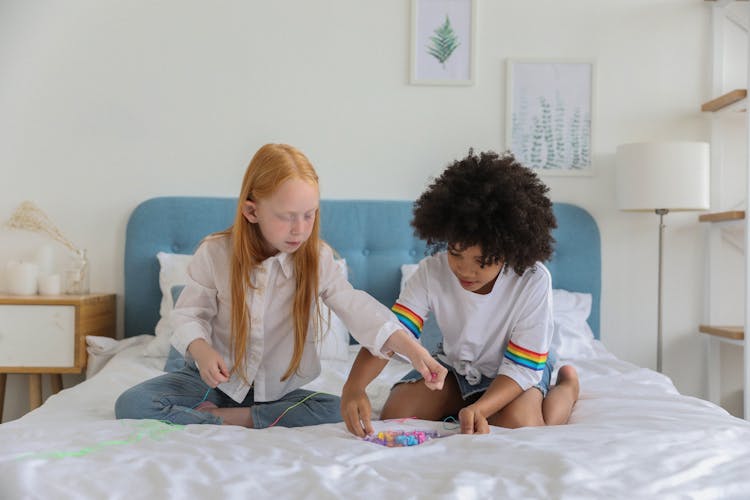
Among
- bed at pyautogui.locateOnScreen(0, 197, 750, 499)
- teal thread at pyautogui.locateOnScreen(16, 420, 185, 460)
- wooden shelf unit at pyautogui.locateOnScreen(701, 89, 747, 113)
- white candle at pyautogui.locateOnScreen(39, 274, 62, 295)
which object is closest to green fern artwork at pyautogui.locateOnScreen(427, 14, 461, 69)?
wooden shelf unit at pyautogui.locateOnScreen(701, 89, 747, 113)

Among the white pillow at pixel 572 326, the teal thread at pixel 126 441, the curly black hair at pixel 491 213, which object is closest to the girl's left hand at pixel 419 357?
the curly black hair at pixel 491 213

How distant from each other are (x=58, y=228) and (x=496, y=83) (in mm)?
1922

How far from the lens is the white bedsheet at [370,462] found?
1.02 m

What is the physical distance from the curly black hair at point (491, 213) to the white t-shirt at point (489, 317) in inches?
4.2

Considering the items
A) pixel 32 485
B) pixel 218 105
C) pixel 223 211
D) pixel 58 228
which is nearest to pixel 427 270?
pixel 32 485

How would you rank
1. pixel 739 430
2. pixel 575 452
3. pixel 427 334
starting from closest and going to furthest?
pixel 575 452 → pixel 739 430 → pixel 427 334

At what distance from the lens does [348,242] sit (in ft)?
9.99

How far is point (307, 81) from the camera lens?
3170 millimetres

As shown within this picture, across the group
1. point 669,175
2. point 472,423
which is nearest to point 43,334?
point 472,423

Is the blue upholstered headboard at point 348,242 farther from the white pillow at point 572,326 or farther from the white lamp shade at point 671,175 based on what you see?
the white lamp shade at point 671,175

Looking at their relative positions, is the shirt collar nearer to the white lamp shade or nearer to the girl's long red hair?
the girl's long red hair

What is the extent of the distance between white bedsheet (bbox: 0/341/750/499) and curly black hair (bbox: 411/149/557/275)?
1.25ft

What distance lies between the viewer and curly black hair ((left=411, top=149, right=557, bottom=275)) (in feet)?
5.21

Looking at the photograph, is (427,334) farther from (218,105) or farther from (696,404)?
(218,105)
